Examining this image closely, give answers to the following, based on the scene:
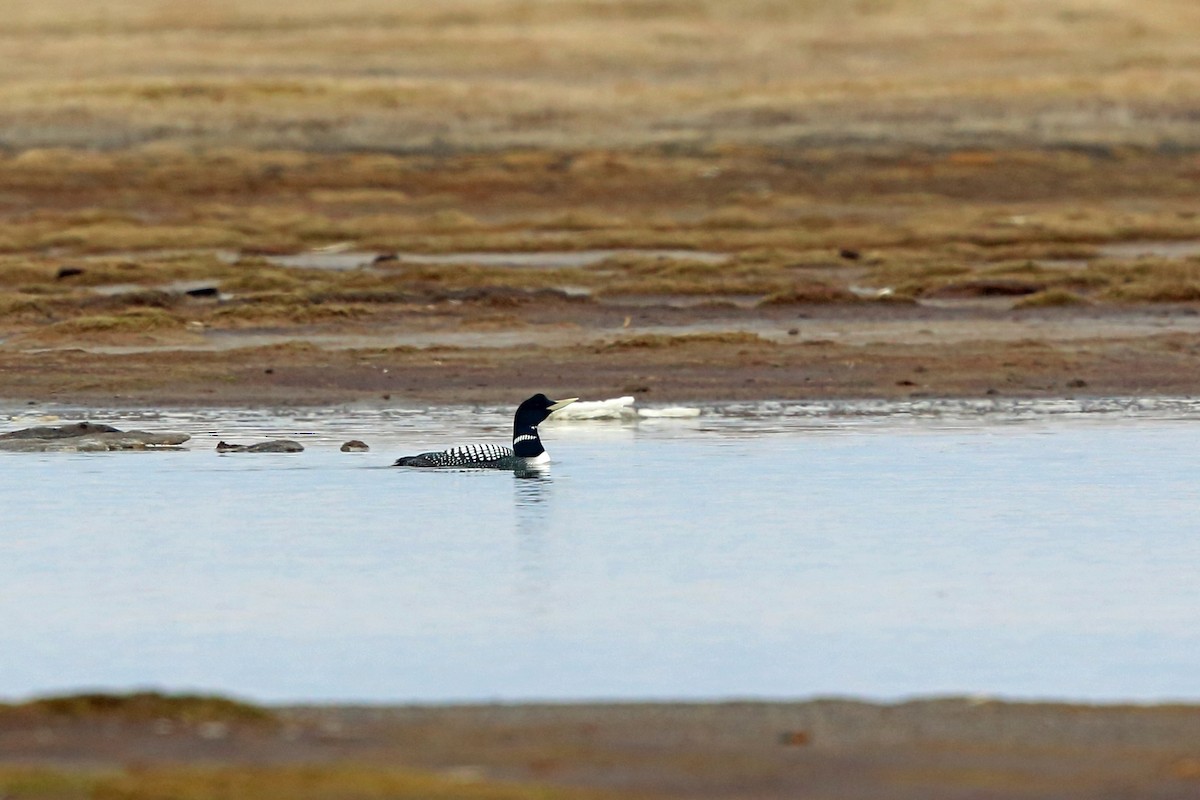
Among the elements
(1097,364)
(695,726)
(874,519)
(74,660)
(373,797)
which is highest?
(1097,364)

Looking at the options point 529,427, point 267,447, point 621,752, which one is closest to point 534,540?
point 529,427

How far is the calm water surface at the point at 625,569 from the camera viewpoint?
866 centimetres

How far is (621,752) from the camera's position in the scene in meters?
6.81

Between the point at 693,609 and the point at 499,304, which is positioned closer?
the point at 693,609

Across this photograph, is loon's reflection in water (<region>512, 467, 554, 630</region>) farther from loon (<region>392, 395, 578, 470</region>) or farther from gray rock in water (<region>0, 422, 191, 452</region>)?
gray rock in water (<region>0, 422, 191, 452</region>)

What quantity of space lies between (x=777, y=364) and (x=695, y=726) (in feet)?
49.5

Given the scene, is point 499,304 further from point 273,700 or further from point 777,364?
point 273,700

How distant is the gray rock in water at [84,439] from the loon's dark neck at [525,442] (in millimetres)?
2731

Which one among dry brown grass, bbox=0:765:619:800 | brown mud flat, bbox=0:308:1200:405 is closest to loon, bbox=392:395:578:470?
brown mud flat, bbox=0:308:1200:405

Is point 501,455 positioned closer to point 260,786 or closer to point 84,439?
point 84,439

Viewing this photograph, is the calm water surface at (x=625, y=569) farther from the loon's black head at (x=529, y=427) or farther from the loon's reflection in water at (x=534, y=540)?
the loon's black head at (x=529, y=427)

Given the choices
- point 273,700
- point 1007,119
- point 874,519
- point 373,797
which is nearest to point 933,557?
point 874,519

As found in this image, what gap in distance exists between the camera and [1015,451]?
16.1 meters

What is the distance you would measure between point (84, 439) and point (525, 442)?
3419 mm
